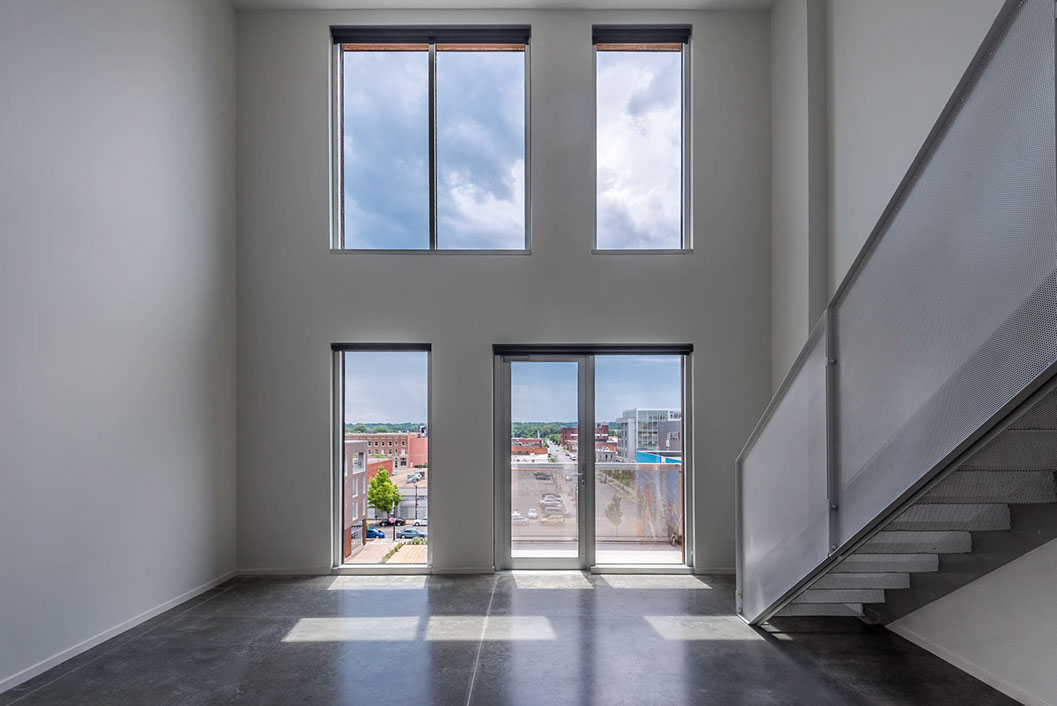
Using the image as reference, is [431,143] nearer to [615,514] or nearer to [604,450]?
[604,450]

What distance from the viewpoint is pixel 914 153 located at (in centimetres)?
405

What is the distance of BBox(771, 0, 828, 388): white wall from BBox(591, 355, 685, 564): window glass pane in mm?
1070

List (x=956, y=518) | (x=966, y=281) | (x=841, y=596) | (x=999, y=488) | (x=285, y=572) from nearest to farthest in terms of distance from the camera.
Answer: (x=966, y=281)
(x=999, y=488)
(x=956, y=518)
(x=841, y=596)
(x=285, y=572)

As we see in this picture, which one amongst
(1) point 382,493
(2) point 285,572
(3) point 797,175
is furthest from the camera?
(1) point 382,493

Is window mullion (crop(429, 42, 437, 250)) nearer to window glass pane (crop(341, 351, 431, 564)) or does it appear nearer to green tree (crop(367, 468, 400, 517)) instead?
window glass pane (crop(341, 351, 431, 564))

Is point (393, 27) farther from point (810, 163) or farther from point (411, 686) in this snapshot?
point (411, 686)

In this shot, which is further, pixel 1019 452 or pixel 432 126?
pixel 432 126

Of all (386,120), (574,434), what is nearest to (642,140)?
(386,120)

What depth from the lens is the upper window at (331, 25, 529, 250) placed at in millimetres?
6383

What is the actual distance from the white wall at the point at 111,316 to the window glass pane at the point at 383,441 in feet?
3.56

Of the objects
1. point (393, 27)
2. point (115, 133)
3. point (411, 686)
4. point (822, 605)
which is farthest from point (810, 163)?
point (115, 133)

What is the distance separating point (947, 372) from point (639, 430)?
4019mm

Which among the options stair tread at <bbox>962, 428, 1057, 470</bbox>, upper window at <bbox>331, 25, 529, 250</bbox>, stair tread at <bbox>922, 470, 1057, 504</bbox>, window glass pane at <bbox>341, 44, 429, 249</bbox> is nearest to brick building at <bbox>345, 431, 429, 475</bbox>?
upper window at <bbox>331, 25, 529, 250</bbox>

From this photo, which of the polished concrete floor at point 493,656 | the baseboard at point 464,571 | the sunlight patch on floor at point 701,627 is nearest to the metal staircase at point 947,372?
the polished concrete floor at point 493,656
